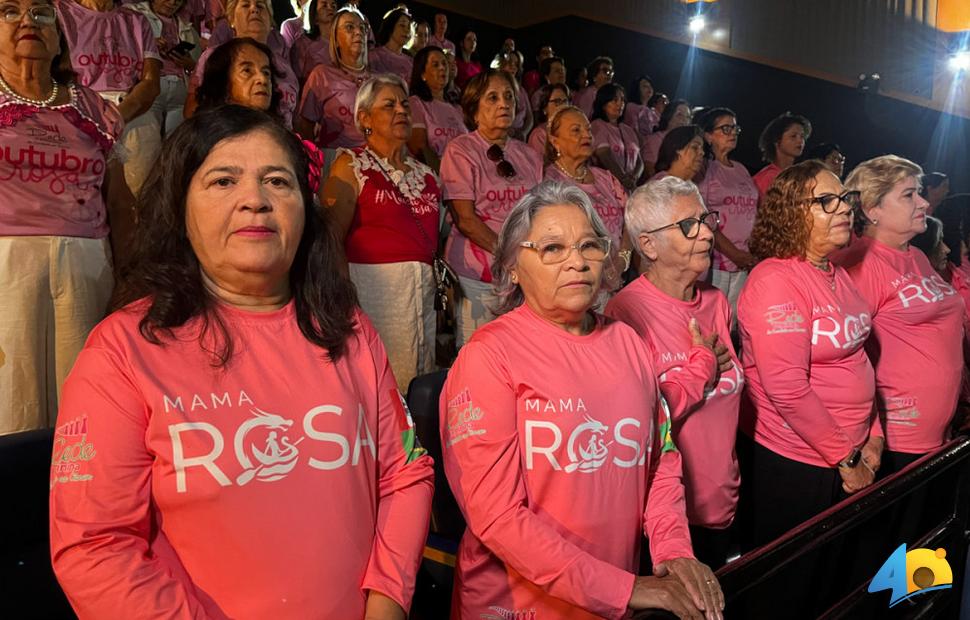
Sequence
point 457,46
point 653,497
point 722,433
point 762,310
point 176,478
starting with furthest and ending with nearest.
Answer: point 457,46 → point 762,310 → point 722,433 → point 653,497 → point 176,478

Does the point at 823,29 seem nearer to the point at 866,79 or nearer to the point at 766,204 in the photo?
the point at 866,79

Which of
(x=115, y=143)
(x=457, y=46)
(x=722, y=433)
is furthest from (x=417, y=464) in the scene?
(x=457, y=46)

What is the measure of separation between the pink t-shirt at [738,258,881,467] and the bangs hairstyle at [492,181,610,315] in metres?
0.70

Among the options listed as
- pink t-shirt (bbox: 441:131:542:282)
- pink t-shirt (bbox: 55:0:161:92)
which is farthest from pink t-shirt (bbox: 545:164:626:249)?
pink t-shirt (bbox: 55:0:161:92)

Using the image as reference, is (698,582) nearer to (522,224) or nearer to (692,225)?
(522,224)

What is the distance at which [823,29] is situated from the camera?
895 centimetres

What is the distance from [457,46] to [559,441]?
24.2 ft

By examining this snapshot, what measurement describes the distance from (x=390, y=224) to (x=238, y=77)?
2.34 ft

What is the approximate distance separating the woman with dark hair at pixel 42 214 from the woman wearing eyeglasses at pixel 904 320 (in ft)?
7.50

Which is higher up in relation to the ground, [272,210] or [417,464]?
[272,210]

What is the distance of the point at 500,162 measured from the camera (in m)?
3.41

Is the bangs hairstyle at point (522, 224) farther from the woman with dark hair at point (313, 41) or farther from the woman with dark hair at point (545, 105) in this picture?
the woman with dark hair at point (545, 105)

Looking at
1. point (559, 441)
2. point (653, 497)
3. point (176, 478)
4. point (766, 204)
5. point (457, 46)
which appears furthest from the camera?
point (457, 46)

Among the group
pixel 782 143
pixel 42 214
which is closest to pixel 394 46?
pixel 782 143
